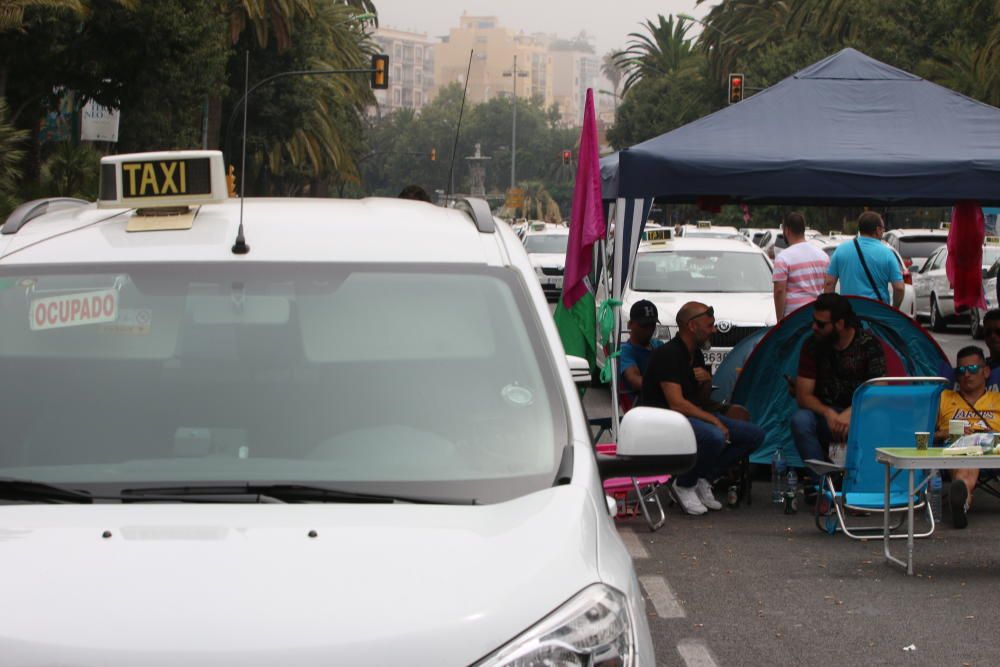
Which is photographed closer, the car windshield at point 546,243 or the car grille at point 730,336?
the car grille at point 730,336

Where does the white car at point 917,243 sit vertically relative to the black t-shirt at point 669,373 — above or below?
below

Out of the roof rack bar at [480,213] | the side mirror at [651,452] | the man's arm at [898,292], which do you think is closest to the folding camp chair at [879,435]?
the man's arm at [898,292]

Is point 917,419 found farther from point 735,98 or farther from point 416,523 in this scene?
point 735,98

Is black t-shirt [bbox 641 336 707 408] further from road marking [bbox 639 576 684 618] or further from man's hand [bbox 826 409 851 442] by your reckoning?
road marking [bbox 639 576 684 618]

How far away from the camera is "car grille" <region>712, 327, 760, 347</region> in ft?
48.2

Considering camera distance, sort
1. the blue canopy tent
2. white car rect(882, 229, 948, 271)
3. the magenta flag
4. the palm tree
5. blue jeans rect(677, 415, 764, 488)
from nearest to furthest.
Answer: blue jeans rect(677, 415, 764, 488), the magenta flag, the blue canopy tent, white car rect(882, 229, 948, 271), the palm tree

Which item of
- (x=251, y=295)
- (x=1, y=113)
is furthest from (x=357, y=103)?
(x=251, y=295)

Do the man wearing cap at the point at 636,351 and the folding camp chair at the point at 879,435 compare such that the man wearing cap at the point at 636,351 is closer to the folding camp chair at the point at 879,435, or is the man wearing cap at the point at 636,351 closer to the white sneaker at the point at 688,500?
the white sneaker at the point at 688,500

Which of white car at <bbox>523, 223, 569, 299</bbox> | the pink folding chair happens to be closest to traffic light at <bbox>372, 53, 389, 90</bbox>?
white car at <bbox>523, 223, 569, 299</bbox>

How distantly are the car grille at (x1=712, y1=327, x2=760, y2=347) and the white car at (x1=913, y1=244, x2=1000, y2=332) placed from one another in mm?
10929

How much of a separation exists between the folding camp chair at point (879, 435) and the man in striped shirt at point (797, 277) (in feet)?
13.7

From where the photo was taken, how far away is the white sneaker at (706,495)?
9.88 m

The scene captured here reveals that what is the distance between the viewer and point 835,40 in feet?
182

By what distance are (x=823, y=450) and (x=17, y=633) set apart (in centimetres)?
780
